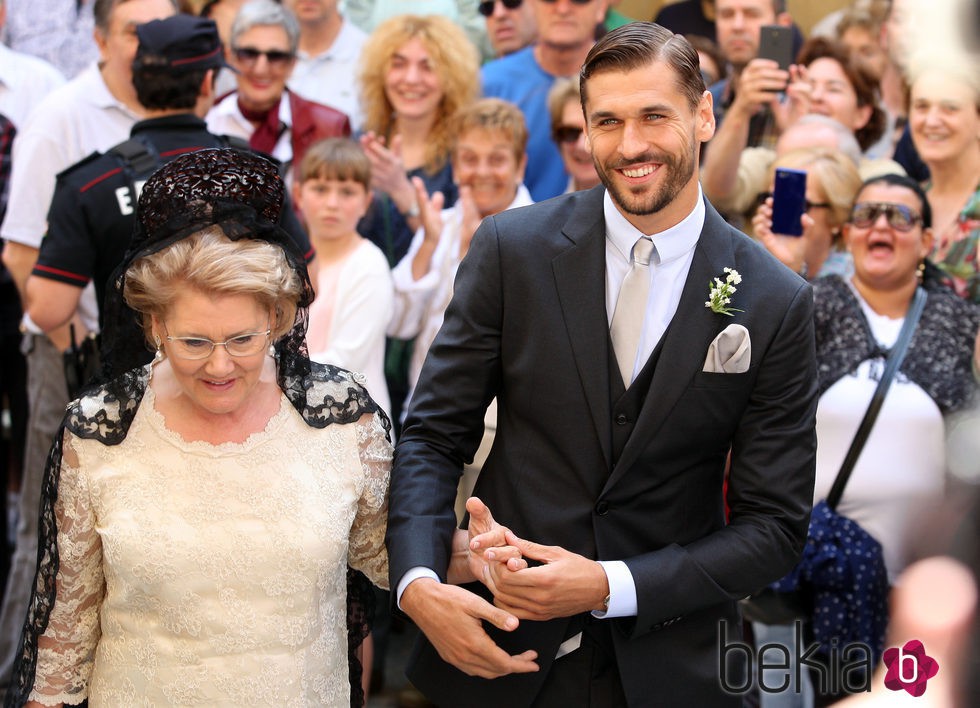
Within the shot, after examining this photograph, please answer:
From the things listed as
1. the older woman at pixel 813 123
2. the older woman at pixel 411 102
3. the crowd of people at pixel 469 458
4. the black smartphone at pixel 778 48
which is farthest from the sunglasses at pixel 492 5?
the crowd of people at pixel 469 458

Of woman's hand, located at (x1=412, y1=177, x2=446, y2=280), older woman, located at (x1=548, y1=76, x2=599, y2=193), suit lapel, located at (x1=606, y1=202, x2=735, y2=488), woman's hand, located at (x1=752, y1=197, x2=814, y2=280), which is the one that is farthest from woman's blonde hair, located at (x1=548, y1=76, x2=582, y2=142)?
suit lapel, located at (x1=606, y1=202, x2=735, y2=488)

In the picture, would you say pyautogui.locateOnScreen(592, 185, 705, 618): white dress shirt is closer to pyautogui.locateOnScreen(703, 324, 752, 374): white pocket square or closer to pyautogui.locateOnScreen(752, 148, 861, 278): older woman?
pyautogui.locateOnScreen(703, 324, 752, 374): white pocket square

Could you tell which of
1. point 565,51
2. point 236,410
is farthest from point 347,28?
point 236,410

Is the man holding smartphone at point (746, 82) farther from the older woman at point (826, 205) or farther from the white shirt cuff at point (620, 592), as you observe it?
the white shirt cuff at point (620, 592)

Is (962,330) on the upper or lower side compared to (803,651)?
upper

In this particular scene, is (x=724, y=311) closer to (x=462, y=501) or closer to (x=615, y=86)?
(x=615, y=86)

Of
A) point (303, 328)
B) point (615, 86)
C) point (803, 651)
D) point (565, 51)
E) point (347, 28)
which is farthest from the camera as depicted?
point (347, 28)

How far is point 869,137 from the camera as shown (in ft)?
18.9

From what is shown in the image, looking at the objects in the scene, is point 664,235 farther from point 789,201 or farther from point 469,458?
point 789,201

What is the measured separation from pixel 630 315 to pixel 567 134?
2682 mm

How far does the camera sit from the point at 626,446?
262cm

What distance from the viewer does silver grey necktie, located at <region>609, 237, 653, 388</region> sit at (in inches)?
106

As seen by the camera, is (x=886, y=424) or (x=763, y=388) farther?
(x=886, y=424)

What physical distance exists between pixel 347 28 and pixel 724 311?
4.16m
